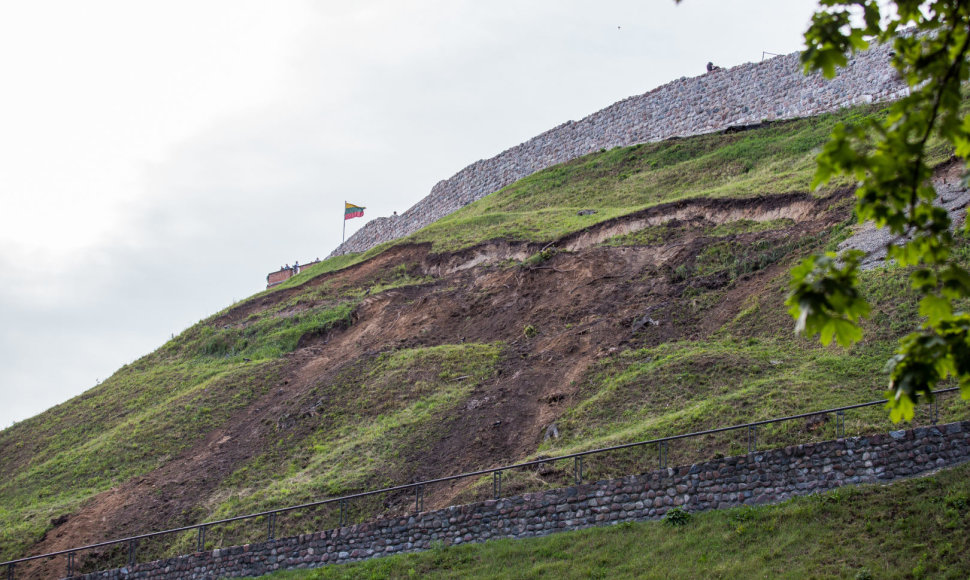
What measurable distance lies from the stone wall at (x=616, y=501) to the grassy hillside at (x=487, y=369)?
2.22ft

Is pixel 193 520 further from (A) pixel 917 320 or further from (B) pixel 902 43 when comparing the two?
(B) pixel 902 43

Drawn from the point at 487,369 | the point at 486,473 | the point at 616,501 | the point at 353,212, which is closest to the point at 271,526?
the point at 486,473

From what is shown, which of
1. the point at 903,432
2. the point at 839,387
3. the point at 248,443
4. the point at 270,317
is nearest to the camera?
the point at 903,432

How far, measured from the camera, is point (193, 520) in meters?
21.1

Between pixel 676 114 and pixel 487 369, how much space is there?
81.4ft

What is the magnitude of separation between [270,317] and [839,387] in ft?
84.2

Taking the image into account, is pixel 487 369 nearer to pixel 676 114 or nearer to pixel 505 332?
pixel 505 332

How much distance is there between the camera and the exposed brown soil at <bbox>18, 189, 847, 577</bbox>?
21016 millimetres

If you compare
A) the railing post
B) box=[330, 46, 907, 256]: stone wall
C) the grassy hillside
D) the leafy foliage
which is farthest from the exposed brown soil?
the leafy foliage

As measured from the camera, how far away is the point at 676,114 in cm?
4444

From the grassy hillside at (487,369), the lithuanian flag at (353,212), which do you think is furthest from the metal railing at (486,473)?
the lithuanian flag at (353,212)

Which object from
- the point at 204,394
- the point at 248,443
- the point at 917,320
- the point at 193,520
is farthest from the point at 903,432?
the point at 204,394

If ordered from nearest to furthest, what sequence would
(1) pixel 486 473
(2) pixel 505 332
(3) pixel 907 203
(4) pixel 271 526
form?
(3) pixel 907 203 → (1) pixel 486 473 → (4) pixel 271 526 → (2) pixel 505 332

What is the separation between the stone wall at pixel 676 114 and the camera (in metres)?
38.5
